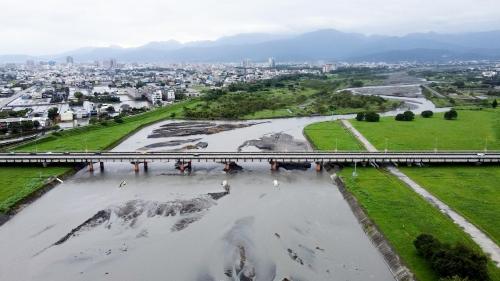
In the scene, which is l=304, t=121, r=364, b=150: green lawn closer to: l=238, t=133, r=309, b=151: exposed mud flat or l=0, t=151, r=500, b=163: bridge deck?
l=238, t=133, r=309, b=151: exposed mud flat

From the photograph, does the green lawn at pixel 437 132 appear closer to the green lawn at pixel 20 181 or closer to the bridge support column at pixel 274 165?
the bridge support column at pixel 274 165

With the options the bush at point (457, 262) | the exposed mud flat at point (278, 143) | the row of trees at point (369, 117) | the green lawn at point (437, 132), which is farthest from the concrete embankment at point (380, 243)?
the row of trees at point (369, 117)

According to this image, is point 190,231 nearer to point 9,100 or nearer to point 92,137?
point 92,137

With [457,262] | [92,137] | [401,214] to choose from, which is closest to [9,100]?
[92,137]

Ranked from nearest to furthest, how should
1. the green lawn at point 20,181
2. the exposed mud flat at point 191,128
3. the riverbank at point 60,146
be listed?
the green lawn at point 20,181
the riverbank at point 60,146
the exposed mud flat at point 191,128

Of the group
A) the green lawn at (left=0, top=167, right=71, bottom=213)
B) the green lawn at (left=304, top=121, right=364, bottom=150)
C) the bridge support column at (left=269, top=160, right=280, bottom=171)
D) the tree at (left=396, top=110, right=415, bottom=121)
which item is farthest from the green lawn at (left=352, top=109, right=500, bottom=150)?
the green lawn at (left=0, top=167, right=71, bottom=213)

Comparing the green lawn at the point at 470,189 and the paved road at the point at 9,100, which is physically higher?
the paved road at the point at 9,100
